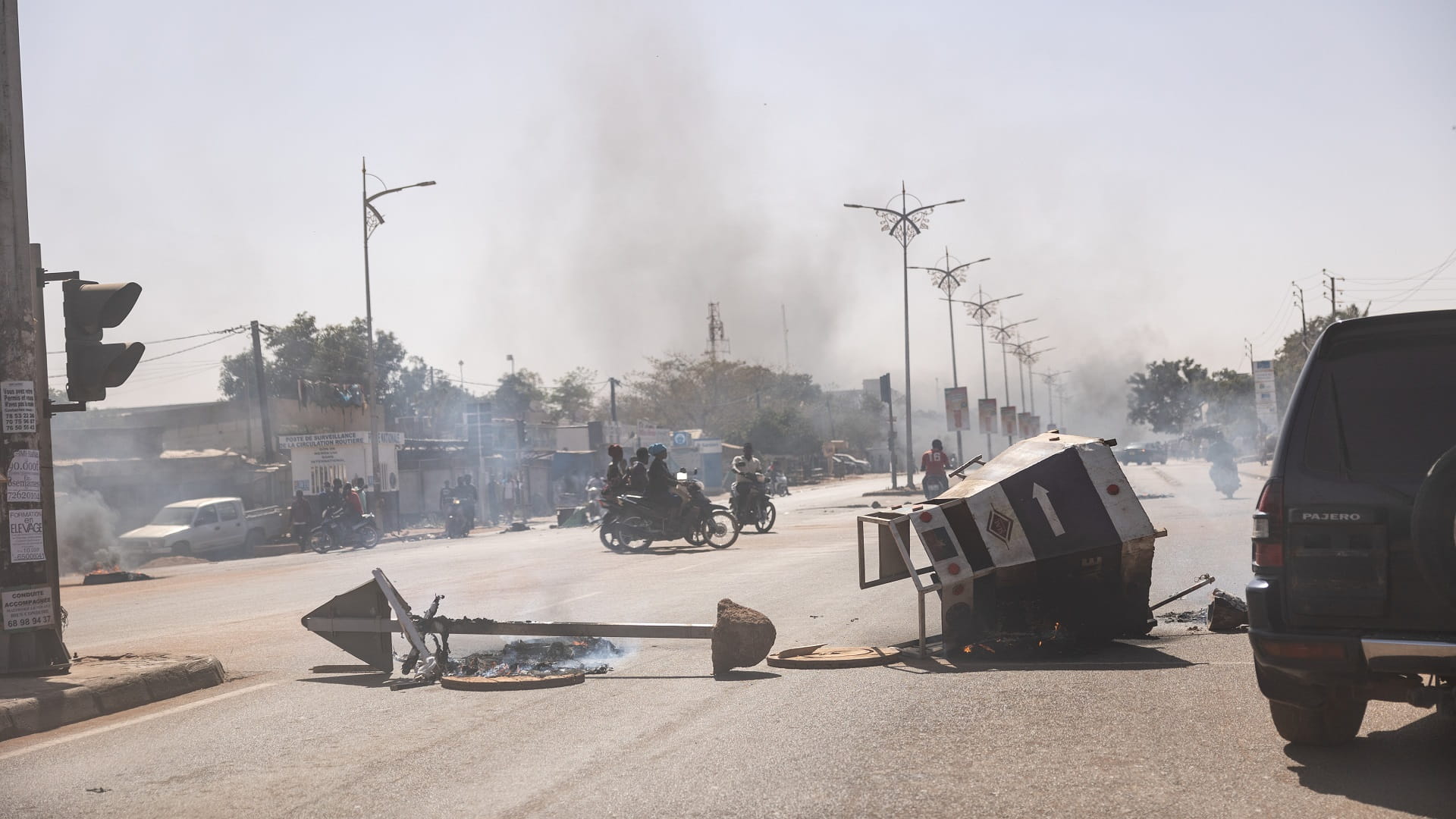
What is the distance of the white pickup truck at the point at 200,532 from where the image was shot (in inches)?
1195

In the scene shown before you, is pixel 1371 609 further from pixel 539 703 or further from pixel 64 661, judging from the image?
pixel 64 661

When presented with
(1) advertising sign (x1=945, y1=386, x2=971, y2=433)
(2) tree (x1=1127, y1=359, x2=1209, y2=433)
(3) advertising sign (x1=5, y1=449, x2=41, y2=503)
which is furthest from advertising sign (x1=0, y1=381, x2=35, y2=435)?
(2) tree (x1=1127, y1=359, x2=1209, y2=433)

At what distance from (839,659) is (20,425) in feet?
18.9

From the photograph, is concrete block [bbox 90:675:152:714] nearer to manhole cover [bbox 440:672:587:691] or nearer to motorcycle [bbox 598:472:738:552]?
manhole cover [bbox 440:672:587:691]

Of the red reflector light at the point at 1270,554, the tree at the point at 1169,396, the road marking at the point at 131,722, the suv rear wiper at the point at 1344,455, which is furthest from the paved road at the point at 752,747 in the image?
the tree at the point at 1169,396

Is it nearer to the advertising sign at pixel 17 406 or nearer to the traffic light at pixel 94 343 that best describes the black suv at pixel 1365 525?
the traffic light at pixel 94 343

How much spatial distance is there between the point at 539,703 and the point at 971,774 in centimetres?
304

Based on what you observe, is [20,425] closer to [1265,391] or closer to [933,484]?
[933,484]

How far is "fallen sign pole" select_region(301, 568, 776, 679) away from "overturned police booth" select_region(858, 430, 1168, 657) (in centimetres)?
127

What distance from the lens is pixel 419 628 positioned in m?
8.43

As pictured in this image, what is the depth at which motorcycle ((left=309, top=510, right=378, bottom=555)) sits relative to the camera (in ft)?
103

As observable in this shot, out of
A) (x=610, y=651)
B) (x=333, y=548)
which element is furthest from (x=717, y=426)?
(x=610, y=651)

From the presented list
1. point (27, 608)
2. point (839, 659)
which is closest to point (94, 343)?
point (27, 608)

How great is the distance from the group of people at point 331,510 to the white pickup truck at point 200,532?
121 centimetres
